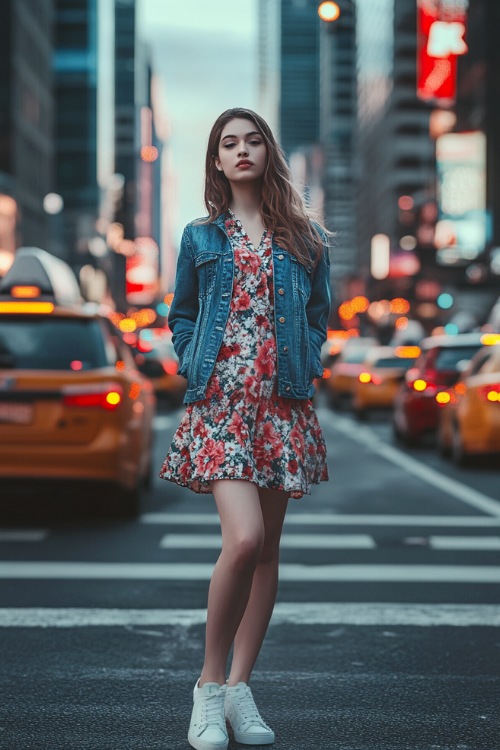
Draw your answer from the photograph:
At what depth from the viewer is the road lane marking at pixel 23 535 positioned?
381 inches

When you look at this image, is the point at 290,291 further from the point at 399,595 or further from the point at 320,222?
the point at 399,595

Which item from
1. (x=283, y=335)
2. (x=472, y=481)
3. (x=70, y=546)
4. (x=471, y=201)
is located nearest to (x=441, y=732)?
(x=283, y=335)

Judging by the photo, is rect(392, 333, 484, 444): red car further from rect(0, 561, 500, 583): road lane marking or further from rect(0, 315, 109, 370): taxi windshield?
rect(0, 561, 500, 583): road lane marking

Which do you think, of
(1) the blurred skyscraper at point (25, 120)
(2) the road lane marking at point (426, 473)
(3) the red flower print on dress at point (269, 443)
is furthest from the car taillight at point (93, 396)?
(1) the blurred skyscraper at point (25, 120)

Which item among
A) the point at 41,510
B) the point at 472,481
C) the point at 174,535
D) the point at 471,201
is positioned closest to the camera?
the point at 174,535

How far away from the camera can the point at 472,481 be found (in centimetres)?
1452

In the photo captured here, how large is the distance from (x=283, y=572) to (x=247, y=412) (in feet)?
13.2

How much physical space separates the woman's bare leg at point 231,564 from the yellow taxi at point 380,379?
77.1 feet

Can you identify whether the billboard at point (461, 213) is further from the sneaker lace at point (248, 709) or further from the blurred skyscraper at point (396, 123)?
the sneaker lace at point (248, 709)

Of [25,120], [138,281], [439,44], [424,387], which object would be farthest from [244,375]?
[138,281]

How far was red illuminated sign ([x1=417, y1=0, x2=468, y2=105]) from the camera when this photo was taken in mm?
68062

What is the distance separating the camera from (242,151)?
457 cm

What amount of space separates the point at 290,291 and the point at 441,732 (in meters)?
1.53

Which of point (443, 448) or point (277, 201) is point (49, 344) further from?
point (443, 448)
